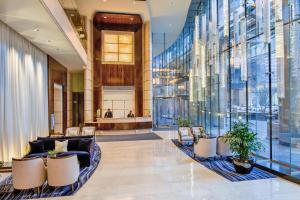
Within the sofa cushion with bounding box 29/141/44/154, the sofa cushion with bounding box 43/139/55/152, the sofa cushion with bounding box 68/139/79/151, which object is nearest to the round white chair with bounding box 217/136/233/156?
the sofa cushion with bounding box 68/139/79/151

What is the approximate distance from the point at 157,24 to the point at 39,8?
10.5m

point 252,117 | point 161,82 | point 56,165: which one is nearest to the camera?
point 56,165

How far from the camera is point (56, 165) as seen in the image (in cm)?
439

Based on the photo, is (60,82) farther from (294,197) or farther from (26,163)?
(294,197)

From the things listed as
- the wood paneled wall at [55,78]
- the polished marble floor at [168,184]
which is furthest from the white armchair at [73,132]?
the wood paneled wall at [55,78]

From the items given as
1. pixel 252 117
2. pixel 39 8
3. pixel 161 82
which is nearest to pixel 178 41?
pixel 161 82

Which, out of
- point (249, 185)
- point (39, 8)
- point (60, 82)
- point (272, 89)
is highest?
point (39, 8)

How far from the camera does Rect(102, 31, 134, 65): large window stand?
14625 mm

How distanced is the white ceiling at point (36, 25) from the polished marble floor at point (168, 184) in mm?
4422

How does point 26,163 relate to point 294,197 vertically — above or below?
above

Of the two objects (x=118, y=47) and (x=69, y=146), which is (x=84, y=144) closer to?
(x=69, y=146)

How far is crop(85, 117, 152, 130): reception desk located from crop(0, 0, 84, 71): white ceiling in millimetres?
4664

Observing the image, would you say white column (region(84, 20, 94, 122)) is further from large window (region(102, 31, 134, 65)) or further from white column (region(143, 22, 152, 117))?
white column (region(143, 22, 152, 117))

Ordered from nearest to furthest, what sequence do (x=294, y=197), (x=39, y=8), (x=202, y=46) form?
(x=294, y=197)
(x=39, y=8)
(x=202, y=46)
